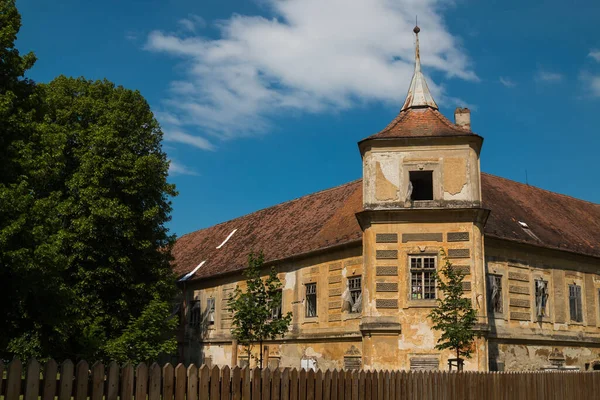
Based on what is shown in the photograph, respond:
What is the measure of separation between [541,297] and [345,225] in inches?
307

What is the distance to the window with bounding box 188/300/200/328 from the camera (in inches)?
1268

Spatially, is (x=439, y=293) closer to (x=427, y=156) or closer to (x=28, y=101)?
(x=427, y=156)

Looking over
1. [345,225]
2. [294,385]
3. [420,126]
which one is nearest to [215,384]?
[294,385]

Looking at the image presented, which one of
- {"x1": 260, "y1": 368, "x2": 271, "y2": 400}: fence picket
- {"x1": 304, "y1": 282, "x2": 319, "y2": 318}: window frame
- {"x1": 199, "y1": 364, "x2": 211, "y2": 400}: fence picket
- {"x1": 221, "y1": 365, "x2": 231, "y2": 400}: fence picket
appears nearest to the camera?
{"x1": 199, "y1": 364, "x2": 211, "y2": 400}: fence picket

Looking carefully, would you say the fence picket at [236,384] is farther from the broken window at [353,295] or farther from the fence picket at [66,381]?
the broken window at [353,295]

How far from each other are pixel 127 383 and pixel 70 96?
2053cm

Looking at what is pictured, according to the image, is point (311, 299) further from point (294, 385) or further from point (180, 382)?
point (180, 382)

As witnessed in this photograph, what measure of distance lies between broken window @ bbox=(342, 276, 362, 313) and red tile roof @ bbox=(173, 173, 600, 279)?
1471 mm

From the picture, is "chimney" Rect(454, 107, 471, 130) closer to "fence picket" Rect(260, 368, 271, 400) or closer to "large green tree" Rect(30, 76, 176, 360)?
"large green tree" Rect(30, 76, 176, 360)

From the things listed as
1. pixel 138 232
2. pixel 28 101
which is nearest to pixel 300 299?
pixel 138 232

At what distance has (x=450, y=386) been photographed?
9.84 meters

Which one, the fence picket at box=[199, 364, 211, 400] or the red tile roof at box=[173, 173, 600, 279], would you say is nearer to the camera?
the fence picket at box=[199, 364, 211, 400]

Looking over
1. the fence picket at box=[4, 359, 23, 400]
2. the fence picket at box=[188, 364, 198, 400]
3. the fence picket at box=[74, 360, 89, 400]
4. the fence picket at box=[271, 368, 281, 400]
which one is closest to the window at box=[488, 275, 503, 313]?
the fence picket at box=[271, 368, 281, 400]

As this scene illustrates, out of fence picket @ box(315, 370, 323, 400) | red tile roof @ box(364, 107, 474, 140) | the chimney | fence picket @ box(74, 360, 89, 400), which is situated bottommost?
fence picket @ box(315, 370, 323, 400)
